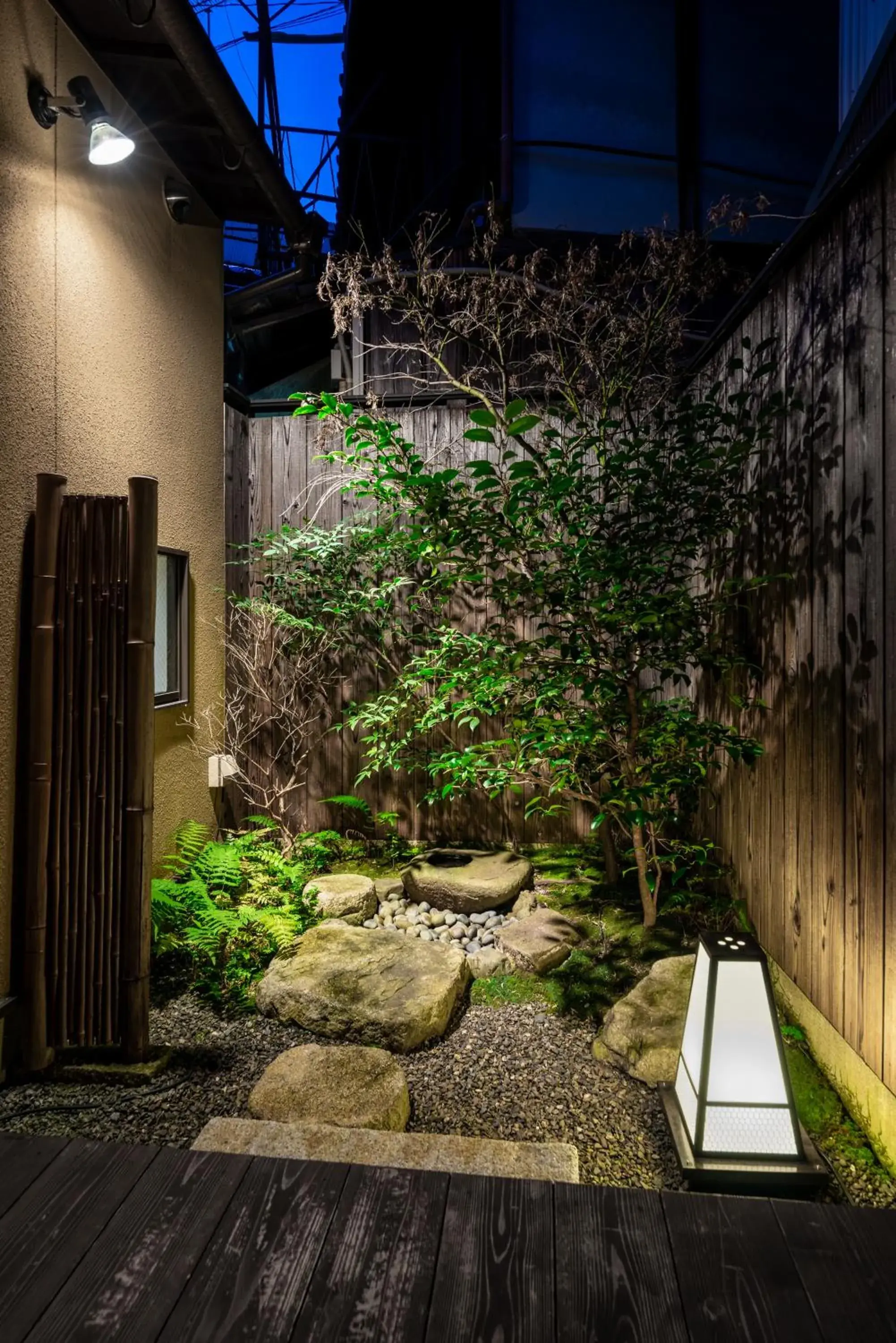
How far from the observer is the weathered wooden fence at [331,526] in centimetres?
513

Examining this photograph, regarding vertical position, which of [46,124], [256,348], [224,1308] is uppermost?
[256,348]

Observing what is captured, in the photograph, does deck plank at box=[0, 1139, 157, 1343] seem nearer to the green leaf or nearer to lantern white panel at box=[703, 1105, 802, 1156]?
lantern white panel at box=[703, 1105, 802, 1156]

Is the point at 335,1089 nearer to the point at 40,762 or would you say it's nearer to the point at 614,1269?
the point at 614,1269

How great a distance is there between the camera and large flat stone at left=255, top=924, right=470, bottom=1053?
291 cm

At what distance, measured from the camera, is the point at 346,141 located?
8.30 m

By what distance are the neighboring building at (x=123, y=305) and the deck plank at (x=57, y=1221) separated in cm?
115

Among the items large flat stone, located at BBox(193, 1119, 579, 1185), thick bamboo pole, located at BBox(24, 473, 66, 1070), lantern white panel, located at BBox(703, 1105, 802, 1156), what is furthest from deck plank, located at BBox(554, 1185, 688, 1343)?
thick bamboo pole, located at BBox(24, 473, 66, 1070)

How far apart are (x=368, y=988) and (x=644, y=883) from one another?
151 cm

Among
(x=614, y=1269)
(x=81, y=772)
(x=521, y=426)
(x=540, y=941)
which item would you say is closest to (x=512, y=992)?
(x=540, y=941)

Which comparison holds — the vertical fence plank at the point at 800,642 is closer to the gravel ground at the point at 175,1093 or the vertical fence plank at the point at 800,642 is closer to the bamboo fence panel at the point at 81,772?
the gravel ground at the point at 175,1093

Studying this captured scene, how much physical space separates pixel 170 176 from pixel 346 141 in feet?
18.0

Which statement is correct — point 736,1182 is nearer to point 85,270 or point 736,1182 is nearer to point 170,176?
point 85,270

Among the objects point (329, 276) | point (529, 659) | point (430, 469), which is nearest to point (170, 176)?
point (329, 276)

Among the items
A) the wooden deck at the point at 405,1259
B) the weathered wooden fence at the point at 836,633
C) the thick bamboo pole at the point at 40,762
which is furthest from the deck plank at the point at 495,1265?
the thick bamboo pole at the point at 40,762
